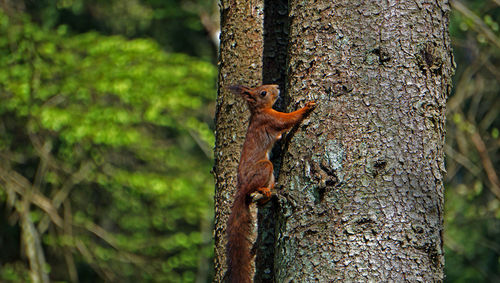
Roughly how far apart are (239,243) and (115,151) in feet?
21.7

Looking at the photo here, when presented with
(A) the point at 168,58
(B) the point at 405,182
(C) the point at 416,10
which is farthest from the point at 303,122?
(A) the point at 168,58

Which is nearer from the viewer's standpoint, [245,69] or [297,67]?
[297,67]

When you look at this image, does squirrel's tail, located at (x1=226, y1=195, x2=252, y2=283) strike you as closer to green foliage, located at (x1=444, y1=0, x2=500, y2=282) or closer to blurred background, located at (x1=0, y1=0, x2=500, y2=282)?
blurred background, located at (x1=0, y1=0, x2=500, y2=282)

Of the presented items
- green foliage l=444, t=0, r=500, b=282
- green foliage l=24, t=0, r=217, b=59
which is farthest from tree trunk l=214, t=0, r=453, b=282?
green foliage l=24, t=0, r=217, b=59

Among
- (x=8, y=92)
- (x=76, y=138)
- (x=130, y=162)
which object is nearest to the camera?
(x=76, y=138)

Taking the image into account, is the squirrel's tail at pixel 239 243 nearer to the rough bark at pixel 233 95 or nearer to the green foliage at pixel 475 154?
the rough bark at pixel 233 95

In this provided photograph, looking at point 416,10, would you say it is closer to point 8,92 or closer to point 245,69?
point 245,69

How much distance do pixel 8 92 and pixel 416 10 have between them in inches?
262

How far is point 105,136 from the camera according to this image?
22.4 feet

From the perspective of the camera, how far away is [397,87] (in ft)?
6.00

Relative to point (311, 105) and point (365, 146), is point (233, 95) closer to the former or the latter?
point (311, 105)

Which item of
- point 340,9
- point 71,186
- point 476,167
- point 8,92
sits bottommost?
point 71,186

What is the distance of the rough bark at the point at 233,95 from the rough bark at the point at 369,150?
0.69 metres

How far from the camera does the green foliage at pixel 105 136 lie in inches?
277
